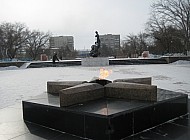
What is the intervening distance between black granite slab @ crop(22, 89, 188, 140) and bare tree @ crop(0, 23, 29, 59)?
1750 inches

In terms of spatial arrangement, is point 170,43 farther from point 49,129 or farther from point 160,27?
point 49,129

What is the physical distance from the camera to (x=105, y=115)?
420cm

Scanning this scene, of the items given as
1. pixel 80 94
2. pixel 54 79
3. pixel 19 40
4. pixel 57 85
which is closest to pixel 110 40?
pixel 19 40

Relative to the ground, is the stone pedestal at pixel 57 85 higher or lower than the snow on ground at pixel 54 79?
higher

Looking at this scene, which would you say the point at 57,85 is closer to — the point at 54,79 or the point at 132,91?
the point at 132,91

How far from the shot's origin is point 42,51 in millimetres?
59156

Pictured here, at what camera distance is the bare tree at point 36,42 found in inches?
2158

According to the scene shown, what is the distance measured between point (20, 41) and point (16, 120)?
46688 millimetres

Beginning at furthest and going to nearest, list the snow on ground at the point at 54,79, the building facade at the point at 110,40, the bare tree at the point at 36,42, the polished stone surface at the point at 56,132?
the building facade at the point at 110,40
the bare tree at the point at 36,42
the snow on ground at the point at 54,79
the polished stone surface at the point at 56,132

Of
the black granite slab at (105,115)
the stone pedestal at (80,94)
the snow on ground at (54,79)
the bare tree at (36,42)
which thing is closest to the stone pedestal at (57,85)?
the black granite slab at (105,115)

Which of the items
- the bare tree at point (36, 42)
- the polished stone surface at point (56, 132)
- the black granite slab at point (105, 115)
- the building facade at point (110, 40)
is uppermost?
the building facade at point (110, 40)

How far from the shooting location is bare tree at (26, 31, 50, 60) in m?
54.8

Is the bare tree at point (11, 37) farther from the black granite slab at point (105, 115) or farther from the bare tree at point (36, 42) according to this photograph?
the black granite slab at point (105, 115)

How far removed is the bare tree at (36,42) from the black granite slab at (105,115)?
5096 cm
